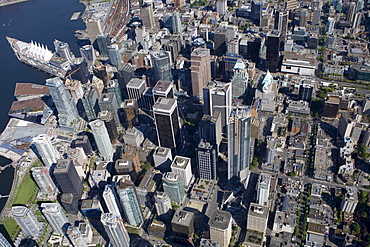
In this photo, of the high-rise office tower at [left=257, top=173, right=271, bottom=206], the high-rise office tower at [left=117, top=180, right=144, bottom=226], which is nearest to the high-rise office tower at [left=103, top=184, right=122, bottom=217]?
the high-rise office tower at [left=117, top=180, right=144, bottom=226]

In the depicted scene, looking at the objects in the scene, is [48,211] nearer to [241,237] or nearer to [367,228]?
[241,237]

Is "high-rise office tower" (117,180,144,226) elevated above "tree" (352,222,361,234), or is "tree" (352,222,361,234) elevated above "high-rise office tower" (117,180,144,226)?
"high-rise office tower" (117,180,144,226)

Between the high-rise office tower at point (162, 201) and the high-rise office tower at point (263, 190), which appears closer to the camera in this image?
the high-rise office tower at point (263, 190)

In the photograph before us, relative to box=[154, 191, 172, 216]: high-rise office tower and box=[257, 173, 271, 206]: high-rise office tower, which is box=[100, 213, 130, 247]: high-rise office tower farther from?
box=[257, 173, 271, 206]: high-rise office tower

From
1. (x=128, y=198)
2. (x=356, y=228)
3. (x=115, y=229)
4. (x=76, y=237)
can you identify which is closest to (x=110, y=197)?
(x=128, y=198)

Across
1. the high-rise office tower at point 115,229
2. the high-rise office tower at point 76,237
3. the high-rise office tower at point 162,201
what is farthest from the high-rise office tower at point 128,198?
the high-rise office tower at point 76,237

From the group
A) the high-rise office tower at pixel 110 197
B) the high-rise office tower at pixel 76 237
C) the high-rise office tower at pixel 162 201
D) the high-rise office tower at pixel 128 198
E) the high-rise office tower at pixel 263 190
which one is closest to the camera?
the high-rise office tower at pixel 128 198

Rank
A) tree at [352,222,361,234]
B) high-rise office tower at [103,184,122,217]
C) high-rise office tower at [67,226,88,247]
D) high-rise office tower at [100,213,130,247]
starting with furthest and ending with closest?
high-rise office tower at [103,184,122,217]
high-rise office tower at [67,226,88,247]
tree at [352,222,361,234]
high-rise office tower at [100,213,130,247]

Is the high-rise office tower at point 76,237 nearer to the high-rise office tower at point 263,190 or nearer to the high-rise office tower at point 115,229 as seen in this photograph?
the high-rise office tower at point 115,229
